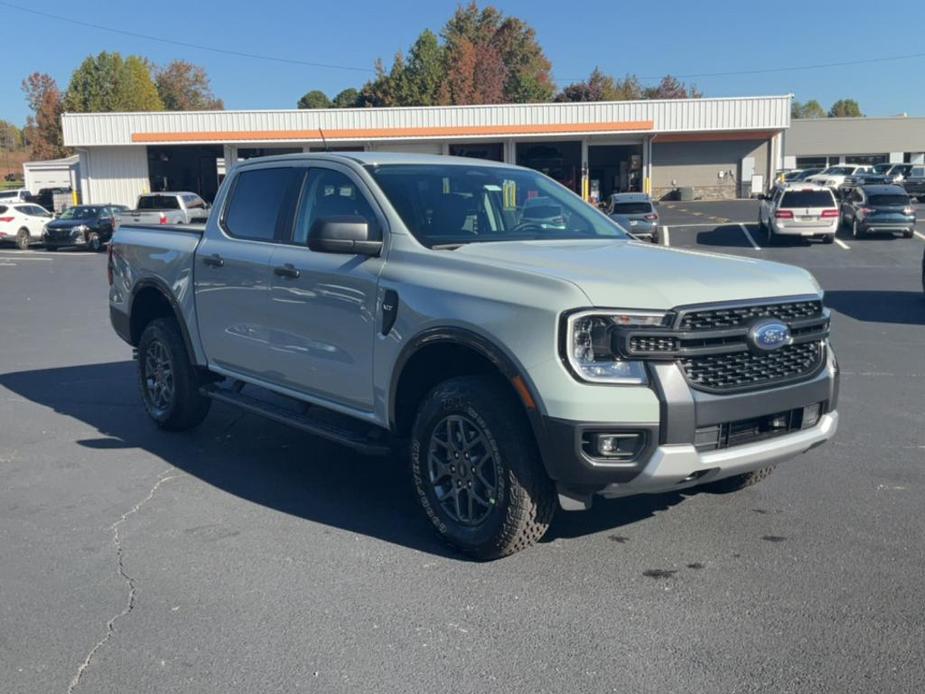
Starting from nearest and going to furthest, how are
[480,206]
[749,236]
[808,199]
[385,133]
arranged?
1. [480,206]
2. [808,199]
3. [749,236]
4. [385,133]

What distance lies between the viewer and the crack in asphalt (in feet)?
12.1

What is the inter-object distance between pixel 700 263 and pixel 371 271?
176cm

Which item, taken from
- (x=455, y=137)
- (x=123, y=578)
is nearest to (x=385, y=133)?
(x=455, y=137)

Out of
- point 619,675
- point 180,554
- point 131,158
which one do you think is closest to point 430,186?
point 180,554

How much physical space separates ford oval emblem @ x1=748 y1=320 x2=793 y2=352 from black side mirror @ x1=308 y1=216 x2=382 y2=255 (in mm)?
2033

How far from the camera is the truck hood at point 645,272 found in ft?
13.7

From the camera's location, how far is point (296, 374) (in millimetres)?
5762

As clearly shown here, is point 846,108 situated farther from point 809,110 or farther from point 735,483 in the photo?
point 735,483

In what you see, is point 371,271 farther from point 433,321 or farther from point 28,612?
point 28,612

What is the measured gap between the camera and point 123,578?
14.9 feet

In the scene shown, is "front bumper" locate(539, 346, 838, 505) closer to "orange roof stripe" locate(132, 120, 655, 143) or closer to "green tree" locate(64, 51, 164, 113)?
"orange roof stripe" locate(132, 120, 655, 143)

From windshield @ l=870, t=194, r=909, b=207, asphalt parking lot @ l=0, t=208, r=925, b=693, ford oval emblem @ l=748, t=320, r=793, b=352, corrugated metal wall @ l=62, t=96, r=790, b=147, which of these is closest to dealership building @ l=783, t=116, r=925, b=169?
corrugated metal wall @ l=62, t=96, r=790, b=147

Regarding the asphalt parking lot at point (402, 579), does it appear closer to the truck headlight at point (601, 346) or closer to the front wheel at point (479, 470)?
the front wheel at point (479, 470)

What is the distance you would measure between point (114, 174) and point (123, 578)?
46010 mm
